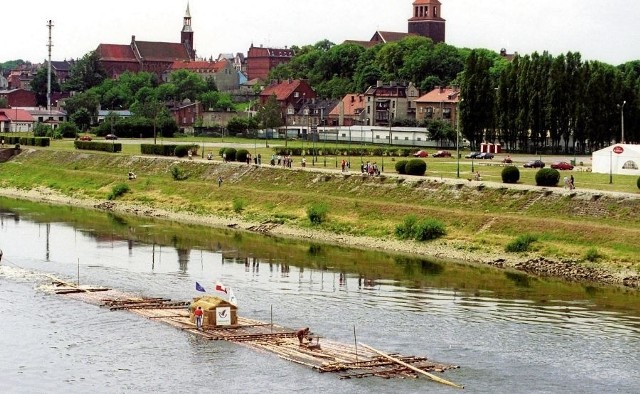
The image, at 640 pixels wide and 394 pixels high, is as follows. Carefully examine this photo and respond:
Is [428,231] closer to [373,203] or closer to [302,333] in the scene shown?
[373,203]

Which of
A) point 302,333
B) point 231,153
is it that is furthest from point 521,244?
point 231,153

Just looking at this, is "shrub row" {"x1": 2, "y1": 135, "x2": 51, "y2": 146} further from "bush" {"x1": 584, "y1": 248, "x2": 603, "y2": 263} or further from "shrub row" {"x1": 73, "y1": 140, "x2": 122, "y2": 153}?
"bush" {"x1": 584, "y1": 248, "x2": 603, "y2": 263}

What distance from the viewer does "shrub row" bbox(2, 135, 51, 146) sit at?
156 meters

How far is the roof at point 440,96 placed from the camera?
19141 centimetres

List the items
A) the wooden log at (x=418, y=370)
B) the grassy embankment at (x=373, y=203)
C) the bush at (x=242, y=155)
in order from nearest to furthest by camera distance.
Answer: the wooden log at (x=418, y=370)
the grassy embankment at (x=373, y=203)
the bush at (x=242, y=155)

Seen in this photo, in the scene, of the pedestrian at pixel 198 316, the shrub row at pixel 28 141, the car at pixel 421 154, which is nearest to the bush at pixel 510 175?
the car at pixel 421 154

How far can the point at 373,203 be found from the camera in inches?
3743


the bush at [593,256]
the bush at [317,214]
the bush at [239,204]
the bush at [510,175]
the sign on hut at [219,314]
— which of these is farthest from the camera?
the bush at [239,204]

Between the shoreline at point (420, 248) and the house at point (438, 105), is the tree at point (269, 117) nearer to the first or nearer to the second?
the house at point (438, 105)

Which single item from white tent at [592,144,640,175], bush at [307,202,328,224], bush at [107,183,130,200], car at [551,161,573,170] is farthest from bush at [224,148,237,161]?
white tent at [592,144,640,175]

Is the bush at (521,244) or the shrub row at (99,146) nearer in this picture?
the bush at (521,244)

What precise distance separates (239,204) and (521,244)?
100ft

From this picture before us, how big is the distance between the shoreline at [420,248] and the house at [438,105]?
8505cm

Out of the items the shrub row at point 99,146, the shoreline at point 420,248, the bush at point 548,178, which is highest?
the shrub row at point 99,146
